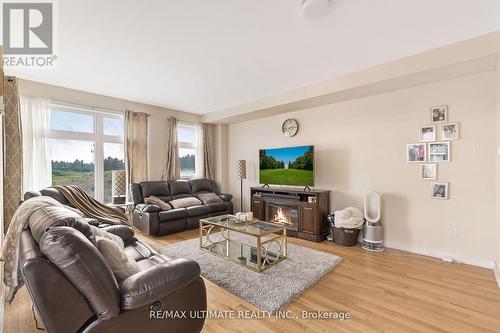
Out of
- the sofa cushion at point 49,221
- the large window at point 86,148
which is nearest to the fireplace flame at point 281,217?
the large window at point 86,148

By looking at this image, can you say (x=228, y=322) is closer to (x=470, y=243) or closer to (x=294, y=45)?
(x=294, y=45)

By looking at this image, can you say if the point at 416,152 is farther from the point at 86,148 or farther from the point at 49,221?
the point at 86,148

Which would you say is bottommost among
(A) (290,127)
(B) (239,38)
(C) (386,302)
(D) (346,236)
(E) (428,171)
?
(C) (386,302)

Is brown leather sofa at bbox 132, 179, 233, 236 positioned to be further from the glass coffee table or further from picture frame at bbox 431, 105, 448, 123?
picture frame at bbox 431, 105, 448, 123

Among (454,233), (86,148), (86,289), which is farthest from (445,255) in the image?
(86,148)

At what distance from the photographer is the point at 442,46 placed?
258 centimetres

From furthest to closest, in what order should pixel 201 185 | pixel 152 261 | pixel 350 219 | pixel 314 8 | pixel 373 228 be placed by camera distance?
pixel 201 185, pixel 350 219, pixel 373 228, pixel 152 261, pixel 314 8

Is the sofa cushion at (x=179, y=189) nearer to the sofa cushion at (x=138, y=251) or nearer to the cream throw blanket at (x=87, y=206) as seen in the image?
the cream throw blanket at (x=87, y=206)

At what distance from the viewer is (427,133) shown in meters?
3.21

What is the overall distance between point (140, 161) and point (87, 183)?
101 centimetres

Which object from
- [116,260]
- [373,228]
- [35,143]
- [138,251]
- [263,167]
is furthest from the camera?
[263,167]

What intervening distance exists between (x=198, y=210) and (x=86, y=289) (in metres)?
3.49

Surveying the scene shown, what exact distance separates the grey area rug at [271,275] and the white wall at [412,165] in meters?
1.33

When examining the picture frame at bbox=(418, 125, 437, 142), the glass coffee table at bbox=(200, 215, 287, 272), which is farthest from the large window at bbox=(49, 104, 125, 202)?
the picture frame at bbox=(418, 125, 437, 142)
